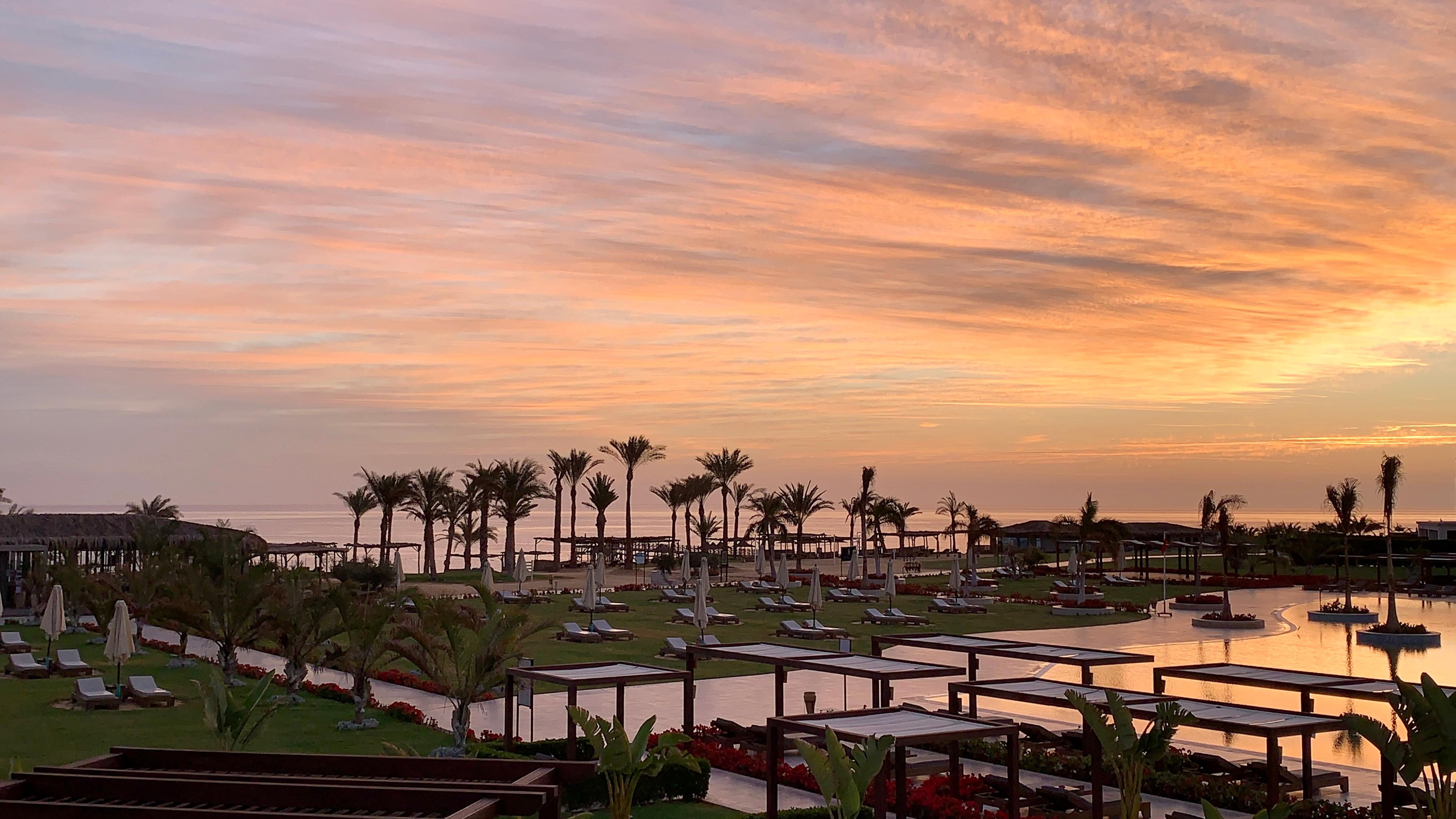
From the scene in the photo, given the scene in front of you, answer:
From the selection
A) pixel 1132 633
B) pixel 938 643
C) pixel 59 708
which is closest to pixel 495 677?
pixel 938 643

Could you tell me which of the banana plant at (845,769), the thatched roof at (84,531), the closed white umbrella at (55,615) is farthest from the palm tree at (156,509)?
the banana plant at (845,769)

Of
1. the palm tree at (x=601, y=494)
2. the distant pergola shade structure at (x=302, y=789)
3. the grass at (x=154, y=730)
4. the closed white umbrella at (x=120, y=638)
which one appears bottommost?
the grass at (x=154, y=730)

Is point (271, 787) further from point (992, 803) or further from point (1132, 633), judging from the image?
point (1132, 633)

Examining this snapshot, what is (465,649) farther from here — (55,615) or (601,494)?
(601,494)

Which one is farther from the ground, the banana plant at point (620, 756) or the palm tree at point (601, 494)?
the palm tree at point (601, 494)

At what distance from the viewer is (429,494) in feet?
186

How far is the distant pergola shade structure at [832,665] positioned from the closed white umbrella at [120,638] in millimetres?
9973

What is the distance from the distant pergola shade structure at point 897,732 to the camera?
11.0 m

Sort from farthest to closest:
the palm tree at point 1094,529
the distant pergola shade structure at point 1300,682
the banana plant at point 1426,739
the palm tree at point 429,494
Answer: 1. the palm tree at point 429,494
2. the palm tree at point 1094,529
3. the distant pergola shade structure at point 1300,682
4. the banana plant at point 1426,739

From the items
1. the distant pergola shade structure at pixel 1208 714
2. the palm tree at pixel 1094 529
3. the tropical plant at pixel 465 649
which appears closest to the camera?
the distant pergola shade structure at pixel 1208 714

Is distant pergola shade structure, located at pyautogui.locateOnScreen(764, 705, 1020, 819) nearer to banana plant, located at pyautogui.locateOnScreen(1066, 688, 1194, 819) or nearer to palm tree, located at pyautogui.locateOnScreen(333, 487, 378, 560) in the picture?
banana plant, located at pyautogui.locateOnScreen(1066, 688, 1194, 819)

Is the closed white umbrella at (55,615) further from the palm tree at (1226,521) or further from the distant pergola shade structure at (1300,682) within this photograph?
the palm tree at (1226,521)

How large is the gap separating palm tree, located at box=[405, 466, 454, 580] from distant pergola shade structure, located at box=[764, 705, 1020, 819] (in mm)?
45616

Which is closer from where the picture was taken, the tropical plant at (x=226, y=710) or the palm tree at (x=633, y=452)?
the tropical plant at (x=226, y=710)
